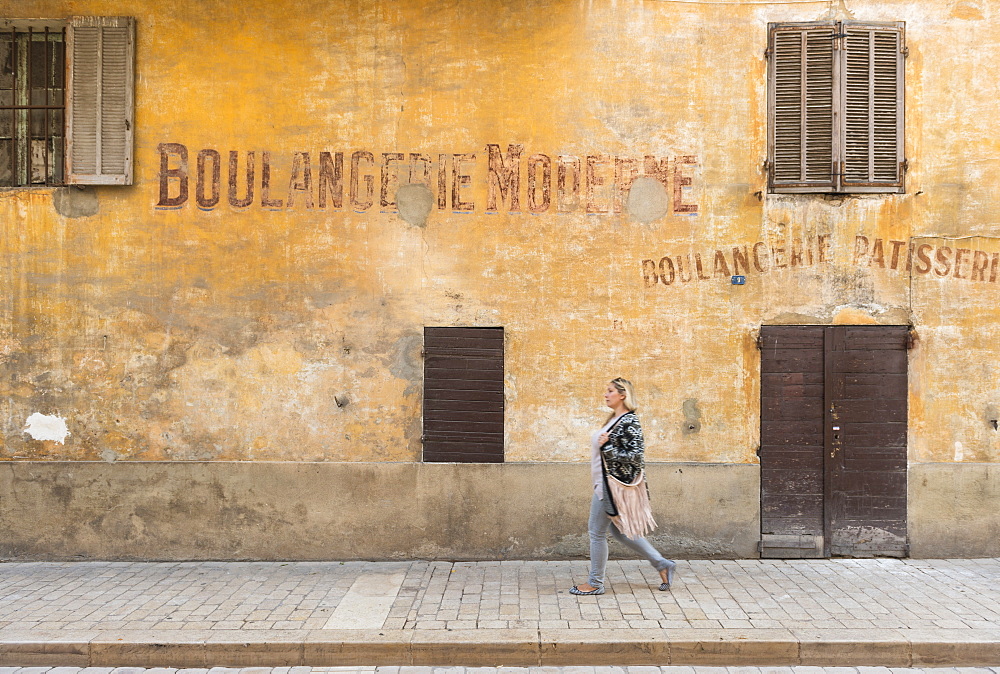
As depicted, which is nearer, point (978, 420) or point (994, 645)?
point (994, 645)

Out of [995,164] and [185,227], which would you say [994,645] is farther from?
[185,227]

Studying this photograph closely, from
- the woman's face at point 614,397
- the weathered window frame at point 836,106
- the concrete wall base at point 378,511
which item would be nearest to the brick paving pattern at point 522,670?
the woman's face at point 614,397

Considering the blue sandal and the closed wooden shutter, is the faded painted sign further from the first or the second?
the blue sandal

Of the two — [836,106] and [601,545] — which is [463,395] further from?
[836,106]

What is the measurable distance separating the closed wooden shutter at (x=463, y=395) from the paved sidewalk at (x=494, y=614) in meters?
1.15

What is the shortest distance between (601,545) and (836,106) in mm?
5080

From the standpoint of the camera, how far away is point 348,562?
717 cm

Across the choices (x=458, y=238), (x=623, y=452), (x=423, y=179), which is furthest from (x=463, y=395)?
(x=423, y=179)

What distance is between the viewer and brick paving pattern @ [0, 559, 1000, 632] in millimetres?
5512

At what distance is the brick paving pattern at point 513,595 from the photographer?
5512 millimetres

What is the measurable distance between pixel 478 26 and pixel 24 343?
18.8 ft

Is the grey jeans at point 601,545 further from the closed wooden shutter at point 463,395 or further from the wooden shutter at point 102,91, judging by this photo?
the wooden shutter at point 102,91

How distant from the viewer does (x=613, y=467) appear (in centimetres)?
591

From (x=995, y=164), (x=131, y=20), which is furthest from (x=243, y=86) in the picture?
(x=995, y=164)
